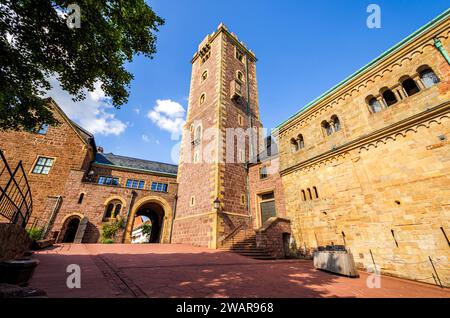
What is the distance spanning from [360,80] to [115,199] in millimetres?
19686

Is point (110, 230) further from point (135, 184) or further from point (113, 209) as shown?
point (135, 184)

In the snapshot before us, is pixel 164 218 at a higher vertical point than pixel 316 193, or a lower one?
lower

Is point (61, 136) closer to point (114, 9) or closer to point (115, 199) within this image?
point (115, 199)

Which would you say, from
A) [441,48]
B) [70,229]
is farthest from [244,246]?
[70,229]

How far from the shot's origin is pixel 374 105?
9.42 meters

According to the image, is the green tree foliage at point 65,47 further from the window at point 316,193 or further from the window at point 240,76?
the window at point 240,76

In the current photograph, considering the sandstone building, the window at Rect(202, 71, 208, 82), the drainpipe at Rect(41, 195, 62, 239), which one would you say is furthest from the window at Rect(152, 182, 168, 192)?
the window at Rect(202, 71, 208, 82)

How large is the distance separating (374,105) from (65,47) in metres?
13.2

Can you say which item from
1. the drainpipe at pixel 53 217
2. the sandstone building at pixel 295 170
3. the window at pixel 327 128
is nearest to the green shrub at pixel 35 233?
the drainpipe at pixel 53 217

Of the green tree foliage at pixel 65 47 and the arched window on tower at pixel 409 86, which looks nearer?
the green tree foliage at pixel 65 47

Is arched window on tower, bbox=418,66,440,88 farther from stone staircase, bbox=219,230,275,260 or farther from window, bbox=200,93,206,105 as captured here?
window, bbox=200,93,206,105

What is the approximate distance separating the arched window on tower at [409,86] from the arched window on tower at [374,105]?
3.44 feet

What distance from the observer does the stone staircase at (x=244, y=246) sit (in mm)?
10055

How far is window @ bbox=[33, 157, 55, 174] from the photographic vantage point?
16292mm
